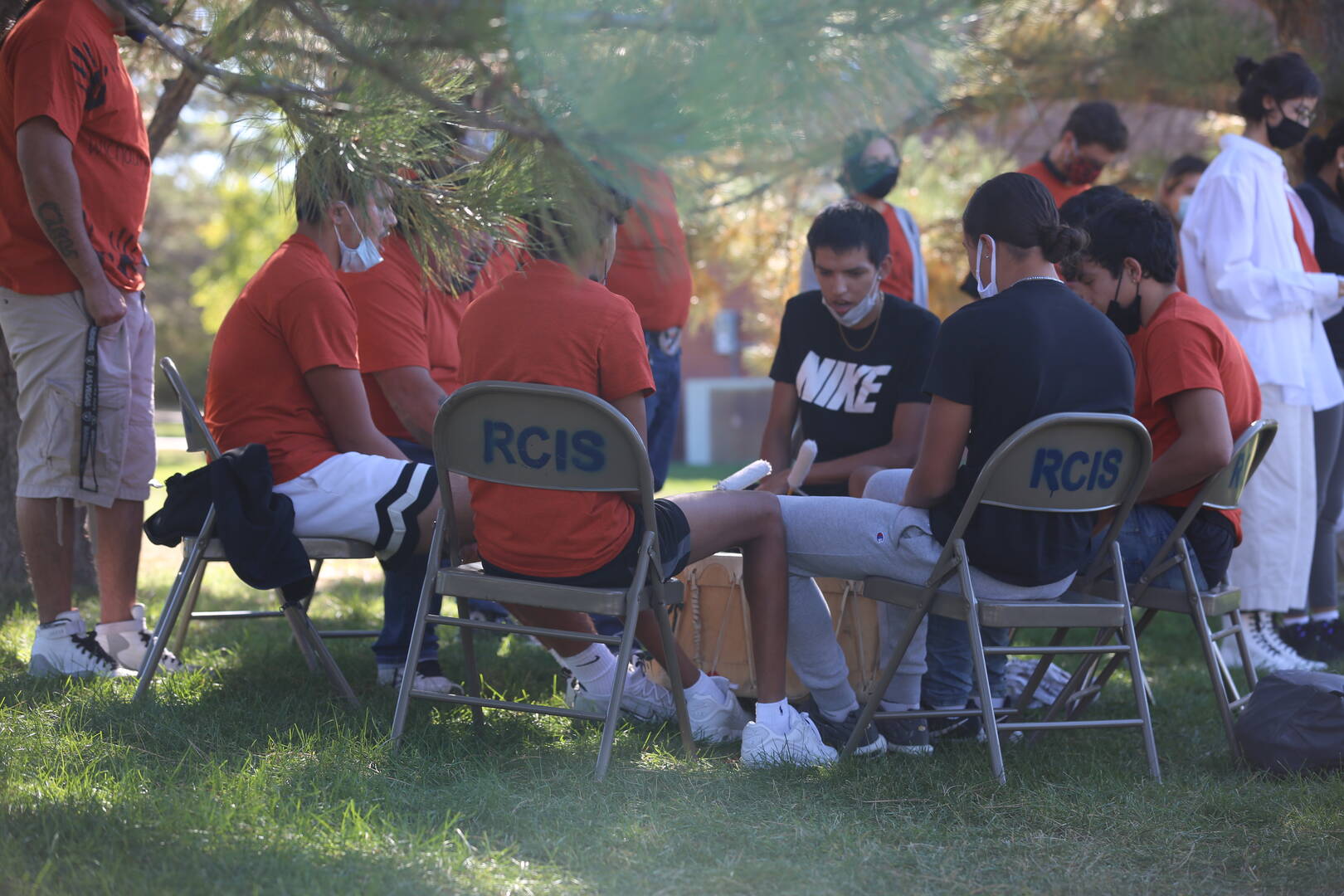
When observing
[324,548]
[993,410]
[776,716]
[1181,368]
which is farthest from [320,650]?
[1181,368]

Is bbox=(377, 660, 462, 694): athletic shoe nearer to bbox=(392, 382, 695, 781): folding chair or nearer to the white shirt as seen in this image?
bbox=(392, 382, 695, 781): folding chair

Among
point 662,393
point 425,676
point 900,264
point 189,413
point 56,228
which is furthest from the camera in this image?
point 900,264

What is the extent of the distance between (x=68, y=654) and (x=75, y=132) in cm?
137

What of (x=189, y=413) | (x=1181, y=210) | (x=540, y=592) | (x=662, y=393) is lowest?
(x=540, y=592)

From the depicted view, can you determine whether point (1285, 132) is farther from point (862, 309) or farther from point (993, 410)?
point (993, 410)

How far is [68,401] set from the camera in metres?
3.35

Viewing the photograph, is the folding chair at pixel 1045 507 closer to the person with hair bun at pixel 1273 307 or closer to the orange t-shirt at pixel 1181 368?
the orange t-shirt at pixel 1181 368

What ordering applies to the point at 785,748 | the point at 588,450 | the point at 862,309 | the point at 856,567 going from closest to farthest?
the point at 588,450 < the point at 785,748 < the point at 856,567 < the point at 862,309

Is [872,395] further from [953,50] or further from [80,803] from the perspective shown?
[80,803]

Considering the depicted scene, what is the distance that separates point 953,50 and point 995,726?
143cm

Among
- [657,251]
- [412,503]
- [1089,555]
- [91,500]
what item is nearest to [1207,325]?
[1089,555]

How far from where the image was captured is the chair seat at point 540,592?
2.59 m

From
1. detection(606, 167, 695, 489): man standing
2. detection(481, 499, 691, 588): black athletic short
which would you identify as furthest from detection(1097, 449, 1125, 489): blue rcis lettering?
detection(606, 167, 695, 489): man standing

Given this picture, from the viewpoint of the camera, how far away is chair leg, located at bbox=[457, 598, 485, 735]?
2943mm
